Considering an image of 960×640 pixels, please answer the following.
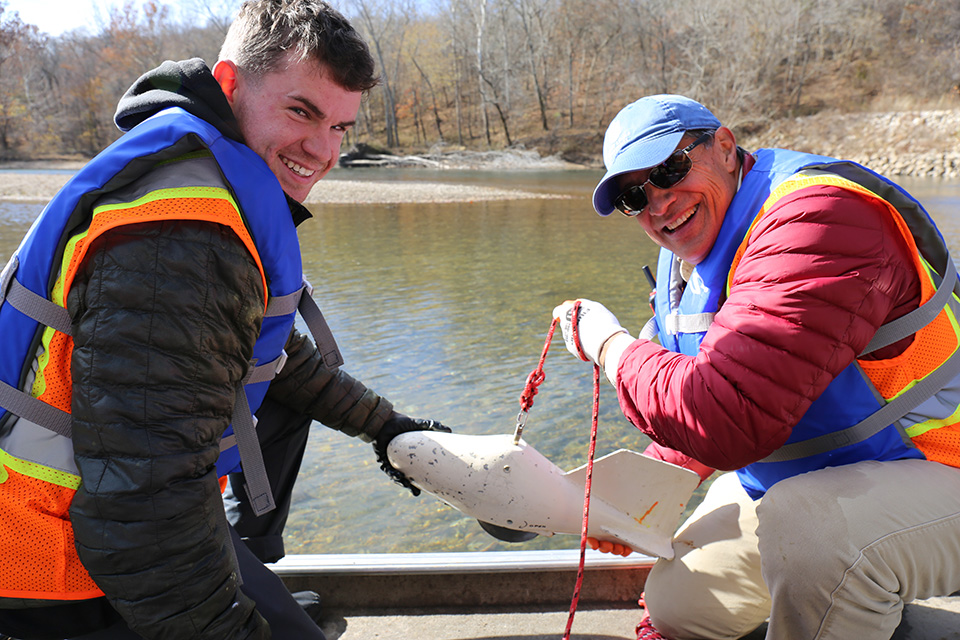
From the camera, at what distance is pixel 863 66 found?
46.3m

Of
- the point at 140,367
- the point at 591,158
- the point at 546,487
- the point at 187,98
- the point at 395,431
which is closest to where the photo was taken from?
the point at 140,367

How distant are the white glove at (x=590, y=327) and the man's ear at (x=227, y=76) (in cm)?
121


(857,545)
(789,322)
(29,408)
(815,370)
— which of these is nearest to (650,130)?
(789,322)

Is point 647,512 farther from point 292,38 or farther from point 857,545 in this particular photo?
point 292,38

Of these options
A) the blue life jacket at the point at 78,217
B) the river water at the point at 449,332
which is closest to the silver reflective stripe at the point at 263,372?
the blue life jacket at the point at 78,217

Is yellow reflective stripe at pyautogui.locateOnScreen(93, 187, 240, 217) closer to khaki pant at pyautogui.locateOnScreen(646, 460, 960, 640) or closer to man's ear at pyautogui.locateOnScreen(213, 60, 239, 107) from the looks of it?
man's ear at pyautogui.locateOnScreen(213, 60, 239, 107)

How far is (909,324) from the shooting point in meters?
1.80

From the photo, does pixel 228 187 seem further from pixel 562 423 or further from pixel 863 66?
pixel 863 66

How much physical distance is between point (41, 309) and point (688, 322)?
70.5 inches

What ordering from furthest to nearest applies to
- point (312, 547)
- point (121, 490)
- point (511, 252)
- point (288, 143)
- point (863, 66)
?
1. point (863, 66)
2. point (511, 252)
3. point (312, 547)
4. point (288, 143)
5. point (121, 490)

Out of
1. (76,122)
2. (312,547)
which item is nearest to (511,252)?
(312,547)

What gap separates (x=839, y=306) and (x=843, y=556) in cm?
64

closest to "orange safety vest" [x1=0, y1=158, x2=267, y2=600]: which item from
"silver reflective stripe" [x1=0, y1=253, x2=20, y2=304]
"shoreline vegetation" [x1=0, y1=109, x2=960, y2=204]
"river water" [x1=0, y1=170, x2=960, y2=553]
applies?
"silver reflective stripe" [x1=0, y1=253, x2=20, y2=304]

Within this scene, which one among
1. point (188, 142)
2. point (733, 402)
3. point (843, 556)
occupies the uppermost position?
point (188, 142)
